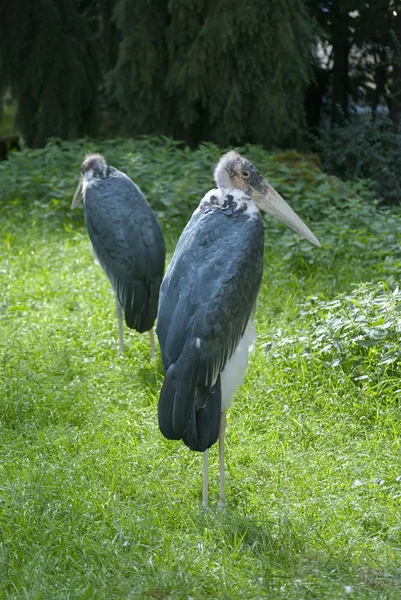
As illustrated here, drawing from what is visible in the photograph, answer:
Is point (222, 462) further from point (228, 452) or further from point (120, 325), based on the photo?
point (120, 325)

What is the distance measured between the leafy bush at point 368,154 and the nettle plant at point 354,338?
12.7 ft

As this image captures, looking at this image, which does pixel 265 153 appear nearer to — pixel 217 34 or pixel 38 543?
pixel 217 34

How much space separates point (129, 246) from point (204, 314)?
5.27 feet

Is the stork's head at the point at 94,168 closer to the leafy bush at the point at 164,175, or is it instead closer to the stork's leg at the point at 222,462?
the leafy bush at the point at 164,175

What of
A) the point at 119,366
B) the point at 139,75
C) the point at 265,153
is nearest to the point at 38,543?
the point at 119,366

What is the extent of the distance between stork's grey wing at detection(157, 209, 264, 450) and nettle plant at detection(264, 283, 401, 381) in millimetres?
908

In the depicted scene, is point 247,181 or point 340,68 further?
point 340,68

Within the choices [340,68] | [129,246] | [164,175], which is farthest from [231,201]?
[340,68]

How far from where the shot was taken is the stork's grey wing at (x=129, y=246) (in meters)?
4.38

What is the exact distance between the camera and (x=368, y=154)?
8.25 meters

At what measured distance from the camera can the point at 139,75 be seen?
8.51m

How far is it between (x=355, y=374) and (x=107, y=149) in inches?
203

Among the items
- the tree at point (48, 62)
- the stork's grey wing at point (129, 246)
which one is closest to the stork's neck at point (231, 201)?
the stork's grey wing at point (129, 246)

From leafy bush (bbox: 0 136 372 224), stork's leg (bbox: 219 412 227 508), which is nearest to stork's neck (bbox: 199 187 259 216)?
stork's leg (bbox: 219 412 227 508)
